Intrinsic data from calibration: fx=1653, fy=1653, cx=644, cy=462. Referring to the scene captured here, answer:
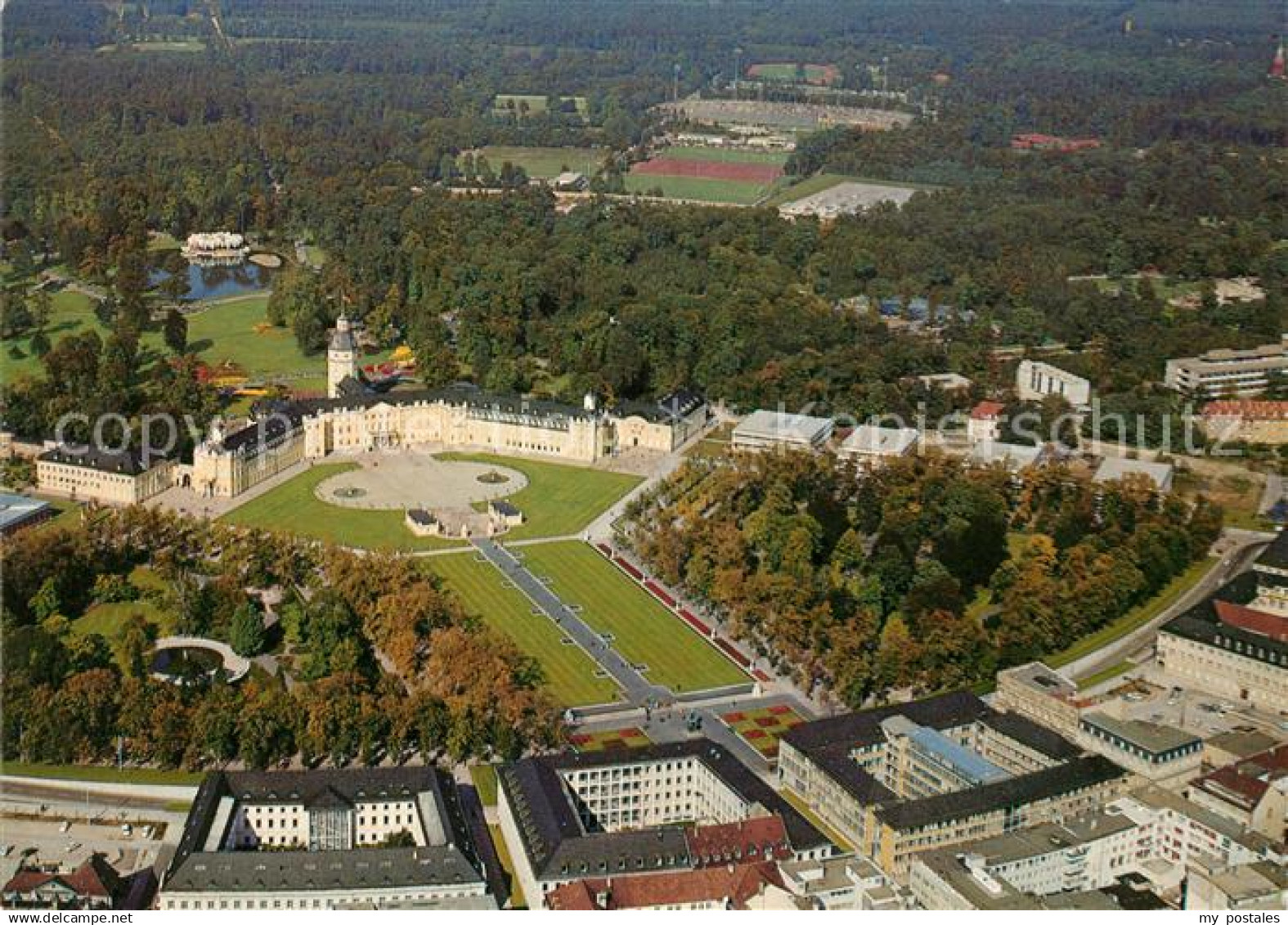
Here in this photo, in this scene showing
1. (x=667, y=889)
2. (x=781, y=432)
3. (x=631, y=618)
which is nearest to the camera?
(x=667, y=889)

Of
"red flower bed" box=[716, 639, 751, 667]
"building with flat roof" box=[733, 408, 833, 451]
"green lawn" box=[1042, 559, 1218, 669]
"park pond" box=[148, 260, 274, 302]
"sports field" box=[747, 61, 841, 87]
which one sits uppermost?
"sports field" box=[747, 61, 841, 87]

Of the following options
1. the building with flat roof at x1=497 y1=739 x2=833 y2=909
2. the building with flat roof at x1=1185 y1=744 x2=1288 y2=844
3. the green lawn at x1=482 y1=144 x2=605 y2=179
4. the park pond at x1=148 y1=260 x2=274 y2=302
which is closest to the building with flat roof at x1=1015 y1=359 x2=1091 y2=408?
the building with flat roof at x1=1185 y1=744 x2=1288 y2=844

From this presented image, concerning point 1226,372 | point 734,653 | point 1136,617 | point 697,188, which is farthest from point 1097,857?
point 697,188

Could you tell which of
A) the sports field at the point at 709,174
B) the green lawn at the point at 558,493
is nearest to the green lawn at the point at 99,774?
the green lawn at the point at 558,493

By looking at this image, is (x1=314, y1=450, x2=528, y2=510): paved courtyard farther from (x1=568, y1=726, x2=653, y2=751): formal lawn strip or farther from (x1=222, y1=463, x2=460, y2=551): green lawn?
(x1=568, y1=726, x2=653, y2=751): formal lawn strip

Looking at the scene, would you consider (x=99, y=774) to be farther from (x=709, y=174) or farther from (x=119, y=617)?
(x=709, y=174)

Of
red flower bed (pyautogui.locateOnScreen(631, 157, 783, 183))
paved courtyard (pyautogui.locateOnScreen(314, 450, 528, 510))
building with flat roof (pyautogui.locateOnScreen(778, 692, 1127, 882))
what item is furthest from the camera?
red flower bed (pyautogui.locateOnScreen(631, 157, 783, 183))

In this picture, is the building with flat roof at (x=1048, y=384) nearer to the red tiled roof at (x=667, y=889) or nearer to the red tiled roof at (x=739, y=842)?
the red tiled roof at (x=739, y=842)
